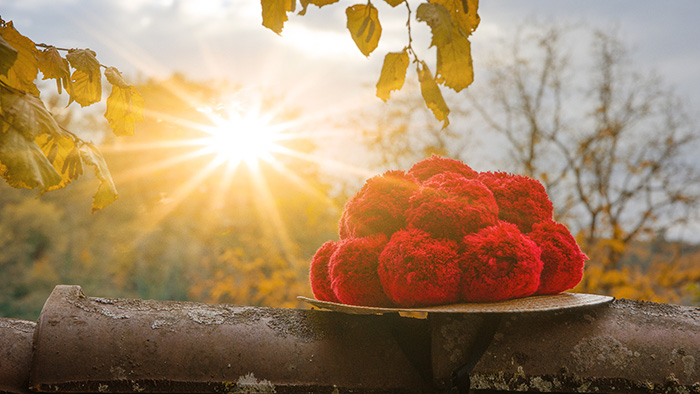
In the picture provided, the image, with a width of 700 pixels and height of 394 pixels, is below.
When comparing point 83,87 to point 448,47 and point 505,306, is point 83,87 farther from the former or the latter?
point 505,306

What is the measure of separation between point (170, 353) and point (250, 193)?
460 cm

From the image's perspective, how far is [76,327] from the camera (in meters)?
1.22

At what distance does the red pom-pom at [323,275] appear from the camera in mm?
1433

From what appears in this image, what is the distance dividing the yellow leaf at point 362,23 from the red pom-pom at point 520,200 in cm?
62

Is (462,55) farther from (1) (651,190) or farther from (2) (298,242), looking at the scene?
(1) (651,190)

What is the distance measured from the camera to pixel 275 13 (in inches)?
41.5

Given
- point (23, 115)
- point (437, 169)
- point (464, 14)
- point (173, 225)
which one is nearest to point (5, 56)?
point (23, 115)

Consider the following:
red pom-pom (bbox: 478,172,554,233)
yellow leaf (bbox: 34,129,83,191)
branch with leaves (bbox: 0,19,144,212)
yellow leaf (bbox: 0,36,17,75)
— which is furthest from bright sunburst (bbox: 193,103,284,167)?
red pom-pom (bbox: 478,172,554,233)

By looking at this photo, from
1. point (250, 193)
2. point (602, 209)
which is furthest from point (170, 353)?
point (602, 209)

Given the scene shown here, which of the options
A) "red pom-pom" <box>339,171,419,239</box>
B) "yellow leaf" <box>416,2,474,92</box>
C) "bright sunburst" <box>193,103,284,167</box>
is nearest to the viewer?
"yellow leaf" <box>416,2,474,92</box>

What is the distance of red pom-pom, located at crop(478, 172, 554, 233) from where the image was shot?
140cm

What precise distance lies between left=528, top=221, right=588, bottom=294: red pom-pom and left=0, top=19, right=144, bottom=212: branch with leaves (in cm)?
120

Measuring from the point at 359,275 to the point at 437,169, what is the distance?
0.45 m

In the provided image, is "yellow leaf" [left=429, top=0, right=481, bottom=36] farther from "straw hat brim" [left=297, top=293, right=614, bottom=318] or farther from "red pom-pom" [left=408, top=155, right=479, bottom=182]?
"straw hat brim" [left=297, top=293, right=614, bottom=318]
